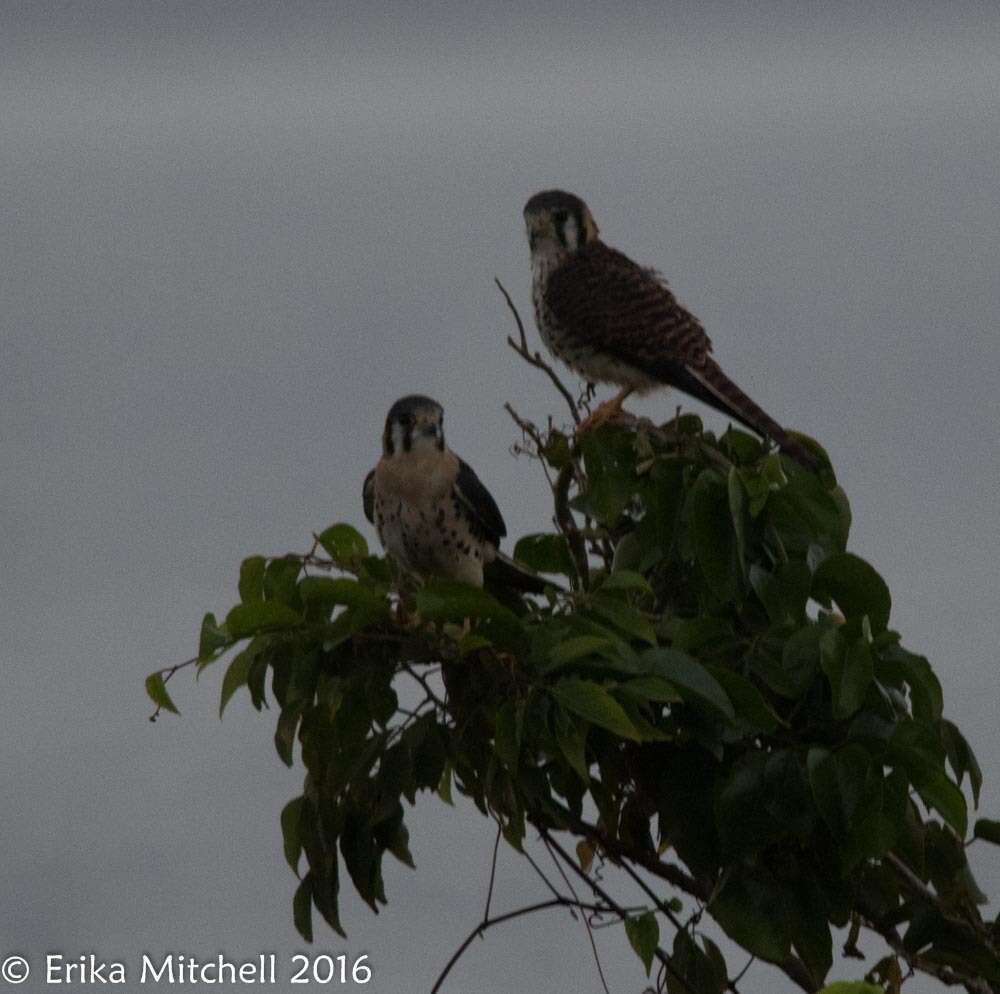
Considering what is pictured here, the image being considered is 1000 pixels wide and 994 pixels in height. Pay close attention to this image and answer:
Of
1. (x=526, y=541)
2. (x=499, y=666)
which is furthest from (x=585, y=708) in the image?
(x=526, y=541)

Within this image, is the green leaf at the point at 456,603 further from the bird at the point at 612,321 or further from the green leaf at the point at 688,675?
the bird at the point at 612,321

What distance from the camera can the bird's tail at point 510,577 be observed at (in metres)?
3.69

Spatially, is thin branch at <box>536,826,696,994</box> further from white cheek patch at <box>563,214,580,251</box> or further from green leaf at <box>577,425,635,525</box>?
white cheek patch at <box>563,214,580,251</box>

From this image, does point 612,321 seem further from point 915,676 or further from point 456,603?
point 456,603

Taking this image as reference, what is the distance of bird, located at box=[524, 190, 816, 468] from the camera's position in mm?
4348

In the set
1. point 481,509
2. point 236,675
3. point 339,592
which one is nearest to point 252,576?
point 236,675

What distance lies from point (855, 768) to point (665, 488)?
2.11 feet

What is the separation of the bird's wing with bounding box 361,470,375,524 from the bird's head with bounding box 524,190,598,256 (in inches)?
38.4

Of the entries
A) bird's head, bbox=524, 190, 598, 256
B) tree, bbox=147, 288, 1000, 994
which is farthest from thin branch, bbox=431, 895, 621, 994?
bird's head, bbox=524, 190, 598, 256

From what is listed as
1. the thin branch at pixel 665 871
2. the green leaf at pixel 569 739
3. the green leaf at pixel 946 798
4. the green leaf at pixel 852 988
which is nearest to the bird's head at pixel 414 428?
the thin branch at pixel 665 871

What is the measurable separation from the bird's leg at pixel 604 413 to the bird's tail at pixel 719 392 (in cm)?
14

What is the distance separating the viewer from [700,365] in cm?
437

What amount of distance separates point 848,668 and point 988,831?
55cm

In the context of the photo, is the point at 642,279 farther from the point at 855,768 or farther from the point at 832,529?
the point at 855,768
